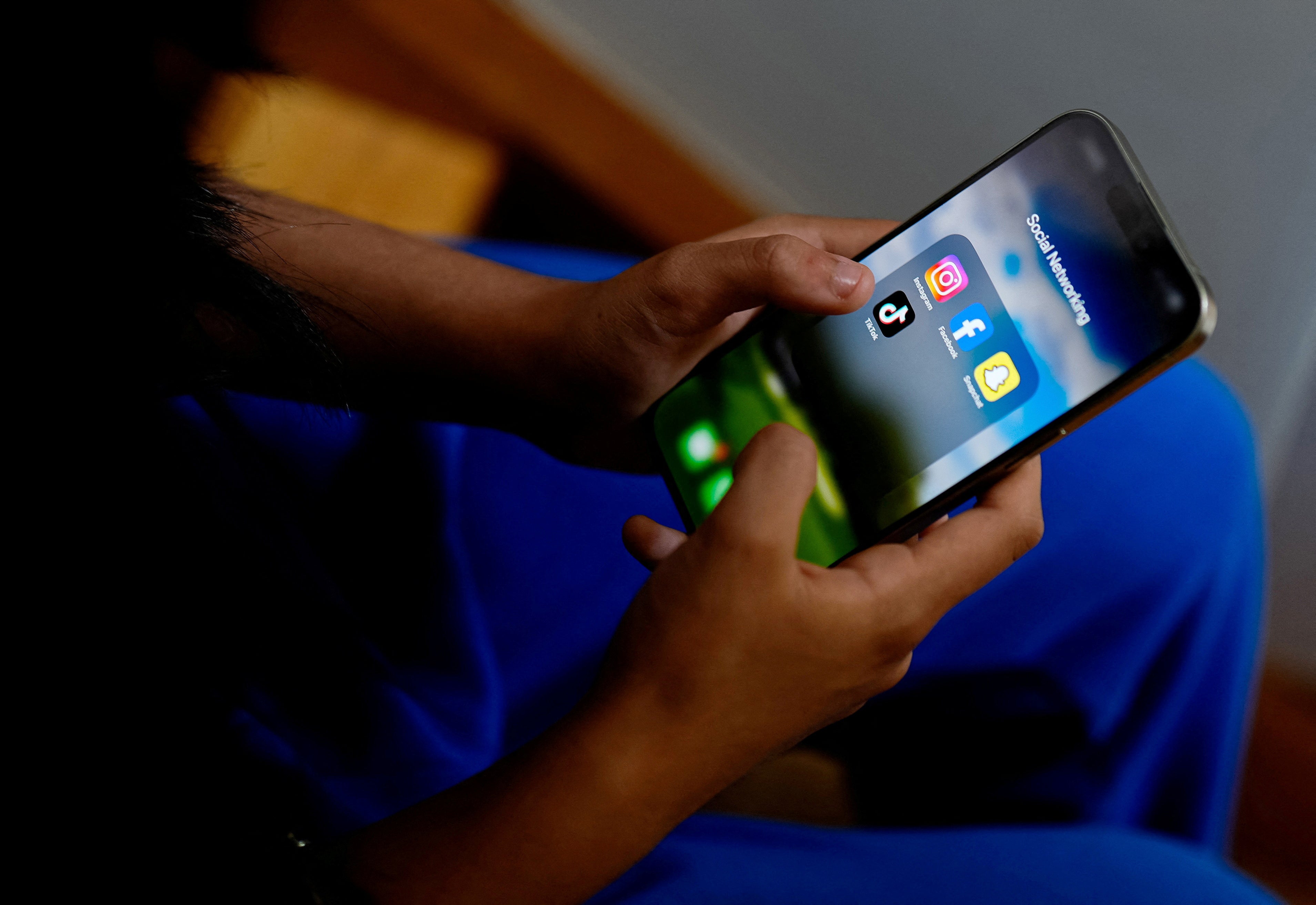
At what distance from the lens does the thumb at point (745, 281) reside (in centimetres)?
37

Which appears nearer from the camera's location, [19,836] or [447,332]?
[19,836]

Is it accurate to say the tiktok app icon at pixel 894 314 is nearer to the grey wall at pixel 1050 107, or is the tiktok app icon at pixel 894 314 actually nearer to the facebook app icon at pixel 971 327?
the facebook app icon at pixel 971 327

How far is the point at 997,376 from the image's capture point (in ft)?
1.27

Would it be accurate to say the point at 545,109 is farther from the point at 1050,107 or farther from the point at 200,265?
the point at 200,265

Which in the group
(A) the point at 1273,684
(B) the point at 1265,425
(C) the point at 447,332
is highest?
(C) the point at 447,332

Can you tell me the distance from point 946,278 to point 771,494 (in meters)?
0.17

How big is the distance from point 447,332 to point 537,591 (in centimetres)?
17

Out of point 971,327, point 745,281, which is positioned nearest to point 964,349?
point 971,327

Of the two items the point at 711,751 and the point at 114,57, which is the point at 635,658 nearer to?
the point at 711,751

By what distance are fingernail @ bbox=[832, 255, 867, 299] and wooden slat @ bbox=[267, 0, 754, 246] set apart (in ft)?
2.15

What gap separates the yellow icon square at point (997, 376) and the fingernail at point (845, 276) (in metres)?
0.07

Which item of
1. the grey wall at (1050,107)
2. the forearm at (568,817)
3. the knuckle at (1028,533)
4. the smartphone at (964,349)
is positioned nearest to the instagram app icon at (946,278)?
the smartphone at (964,349)

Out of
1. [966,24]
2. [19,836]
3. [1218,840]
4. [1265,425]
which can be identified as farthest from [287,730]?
[1265,425]

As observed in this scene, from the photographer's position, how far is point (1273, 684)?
0.84 m
